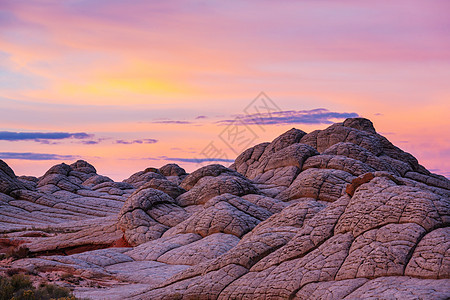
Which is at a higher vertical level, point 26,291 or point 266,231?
point 266,231

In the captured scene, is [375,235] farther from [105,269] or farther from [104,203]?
[104,203]

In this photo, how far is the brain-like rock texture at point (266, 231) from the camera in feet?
45.5

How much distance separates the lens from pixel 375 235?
1453 cm

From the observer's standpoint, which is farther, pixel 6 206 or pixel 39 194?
pixel 39 194

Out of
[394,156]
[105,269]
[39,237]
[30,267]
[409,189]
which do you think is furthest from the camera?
[394,156]

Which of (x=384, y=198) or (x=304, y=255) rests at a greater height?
(x=384, y=198)

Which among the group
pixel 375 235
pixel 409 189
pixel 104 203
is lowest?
pixel 104 203

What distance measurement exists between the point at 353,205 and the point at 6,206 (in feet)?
130

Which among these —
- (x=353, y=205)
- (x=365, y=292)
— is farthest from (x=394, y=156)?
(x=365, y=292)

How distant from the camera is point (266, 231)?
19.1 metres

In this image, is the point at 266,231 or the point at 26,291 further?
the point at 266,231

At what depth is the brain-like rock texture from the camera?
13.9 metres

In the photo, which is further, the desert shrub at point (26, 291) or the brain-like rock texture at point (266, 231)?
the desert shrub at point (26, 291)

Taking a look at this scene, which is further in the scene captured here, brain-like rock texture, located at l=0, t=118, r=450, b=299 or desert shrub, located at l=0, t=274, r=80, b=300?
desert shrub, located at l=0, t=274, r=80, b=300
